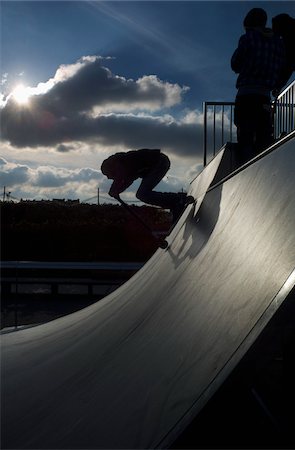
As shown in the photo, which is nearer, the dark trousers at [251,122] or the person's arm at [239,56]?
the person's arm at [239,56]

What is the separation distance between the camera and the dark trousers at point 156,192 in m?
5.95

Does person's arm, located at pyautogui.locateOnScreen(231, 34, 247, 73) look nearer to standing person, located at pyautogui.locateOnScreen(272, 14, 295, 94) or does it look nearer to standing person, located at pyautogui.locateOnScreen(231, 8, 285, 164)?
standing person, located at pyautogui.locateOnScreen(231, 8, 285, 164)

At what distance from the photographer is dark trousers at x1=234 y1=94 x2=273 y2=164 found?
5578 millimetres

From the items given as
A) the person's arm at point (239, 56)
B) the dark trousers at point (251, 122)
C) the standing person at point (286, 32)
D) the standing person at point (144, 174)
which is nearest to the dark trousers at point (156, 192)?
the standing person at point (144, 174)

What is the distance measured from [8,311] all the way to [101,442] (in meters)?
10.6

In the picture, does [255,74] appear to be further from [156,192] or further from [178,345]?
[178,345]

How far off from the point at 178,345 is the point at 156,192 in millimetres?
4482

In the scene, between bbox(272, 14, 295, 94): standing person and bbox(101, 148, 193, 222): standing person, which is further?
bbox(272, 14, 295, 94): standing person

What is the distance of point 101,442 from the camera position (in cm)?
143

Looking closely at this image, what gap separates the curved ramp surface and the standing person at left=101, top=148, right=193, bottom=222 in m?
2.51

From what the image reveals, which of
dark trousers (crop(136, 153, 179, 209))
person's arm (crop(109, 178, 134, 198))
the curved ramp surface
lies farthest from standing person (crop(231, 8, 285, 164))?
the curved ramp surface

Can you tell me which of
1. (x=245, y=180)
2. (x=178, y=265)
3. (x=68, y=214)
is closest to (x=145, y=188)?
(x=178, y=265)

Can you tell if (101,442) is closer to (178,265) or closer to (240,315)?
(240,315)

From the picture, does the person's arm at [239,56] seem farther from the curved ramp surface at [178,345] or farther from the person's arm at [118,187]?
Result: the curved ramp surface at [178,345]
